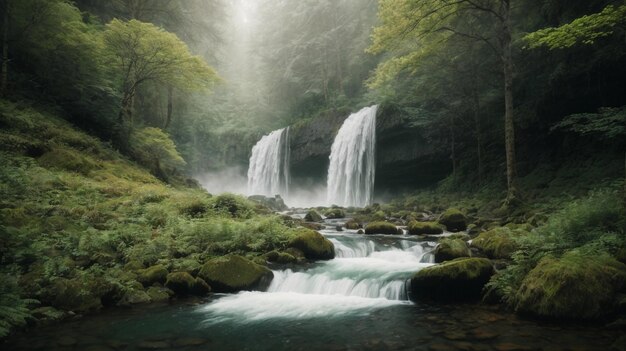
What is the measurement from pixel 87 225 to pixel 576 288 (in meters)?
9.51

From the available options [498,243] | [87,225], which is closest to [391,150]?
[498,243]

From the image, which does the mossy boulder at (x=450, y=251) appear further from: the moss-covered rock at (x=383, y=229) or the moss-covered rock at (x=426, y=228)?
the moss-covered rock at (x=383, y=229)

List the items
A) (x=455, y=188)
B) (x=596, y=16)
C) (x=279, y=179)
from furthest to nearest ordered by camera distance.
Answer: (x=279, y=179) < (x=455, y=188) < (x=596, y=16)

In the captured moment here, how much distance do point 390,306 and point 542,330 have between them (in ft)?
7.73

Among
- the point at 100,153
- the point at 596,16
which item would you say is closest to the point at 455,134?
the point at 596,16

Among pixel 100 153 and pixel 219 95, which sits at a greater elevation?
pixel 219 95

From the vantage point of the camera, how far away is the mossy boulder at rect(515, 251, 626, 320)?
4809 millimetres

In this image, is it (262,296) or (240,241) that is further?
(240,241)

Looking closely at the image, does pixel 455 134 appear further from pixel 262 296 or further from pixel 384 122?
pixel 262 296

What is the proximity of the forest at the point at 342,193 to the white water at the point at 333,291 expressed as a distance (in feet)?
0.21

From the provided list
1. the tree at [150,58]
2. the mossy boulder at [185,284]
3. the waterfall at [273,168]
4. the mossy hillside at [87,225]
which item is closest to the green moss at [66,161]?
the mossy hillside at [87,225]

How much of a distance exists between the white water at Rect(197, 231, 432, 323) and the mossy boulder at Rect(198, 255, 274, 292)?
20 centimetres

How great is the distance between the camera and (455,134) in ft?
74.9

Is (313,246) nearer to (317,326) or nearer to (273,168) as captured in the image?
(317,326)
